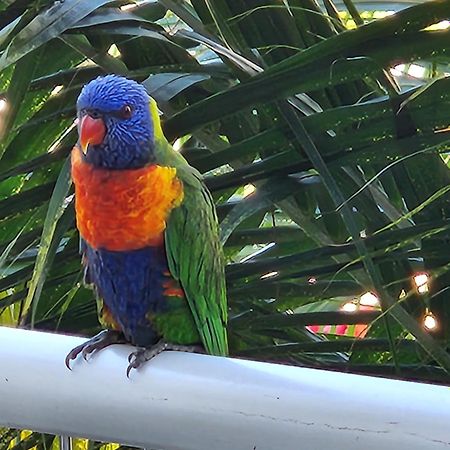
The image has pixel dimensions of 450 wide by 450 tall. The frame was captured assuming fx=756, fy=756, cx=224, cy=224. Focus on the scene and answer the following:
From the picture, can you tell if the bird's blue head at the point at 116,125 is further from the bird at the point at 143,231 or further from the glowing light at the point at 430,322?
the glowing light at the point at 430,322

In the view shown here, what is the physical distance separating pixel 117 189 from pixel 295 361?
24 centimetres

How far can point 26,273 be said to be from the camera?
697 mm

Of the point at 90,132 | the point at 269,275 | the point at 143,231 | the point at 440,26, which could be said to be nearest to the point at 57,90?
the point at 90,132

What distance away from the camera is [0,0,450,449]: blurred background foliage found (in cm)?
55

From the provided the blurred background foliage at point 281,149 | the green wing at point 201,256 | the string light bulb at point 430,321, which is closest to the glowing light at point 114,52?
the blurred background foliage at point 281,149

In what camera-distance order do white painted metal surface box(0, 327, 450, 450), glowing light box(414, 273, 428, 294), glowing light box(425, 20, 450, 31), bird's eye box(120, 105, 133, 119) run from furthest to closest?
bird's eye box(120, 105, 133, 119), glowing light box(414, 273, 428, 294), glowing light box(425, 20, 450, 31), white painted metal surface box(0, 327, 450, 450)

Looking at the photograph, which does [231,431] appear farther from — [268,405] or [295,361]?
[295,361]

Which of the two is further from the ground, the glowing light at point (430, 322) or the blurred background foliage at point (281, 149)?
the blurred background foliage at point (281, 149)

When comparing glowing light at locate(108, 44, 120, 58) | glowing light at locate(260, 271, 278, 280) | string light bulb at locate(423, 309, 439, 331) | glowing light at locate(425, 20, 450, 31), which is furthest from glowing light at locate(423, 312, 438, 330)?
glowing light at locate(108, 44, 120, 58)

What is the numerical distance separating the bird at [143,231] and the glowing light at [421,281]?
18cm

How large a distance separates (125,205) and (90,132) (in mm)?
78

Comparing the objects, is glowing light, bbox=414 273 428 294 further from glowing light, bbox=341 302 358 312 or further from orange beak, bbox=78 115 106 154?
orange beak, bbox=78 115 106 154

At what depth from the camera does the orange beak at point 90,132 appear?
72 centimetres

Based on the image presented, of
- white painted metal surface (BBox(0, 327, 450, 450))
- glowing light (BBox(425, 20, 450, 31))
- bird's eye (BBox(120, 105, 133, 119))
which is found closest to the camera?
white painted metal surface (BBox(0, 327, 450, 450))
